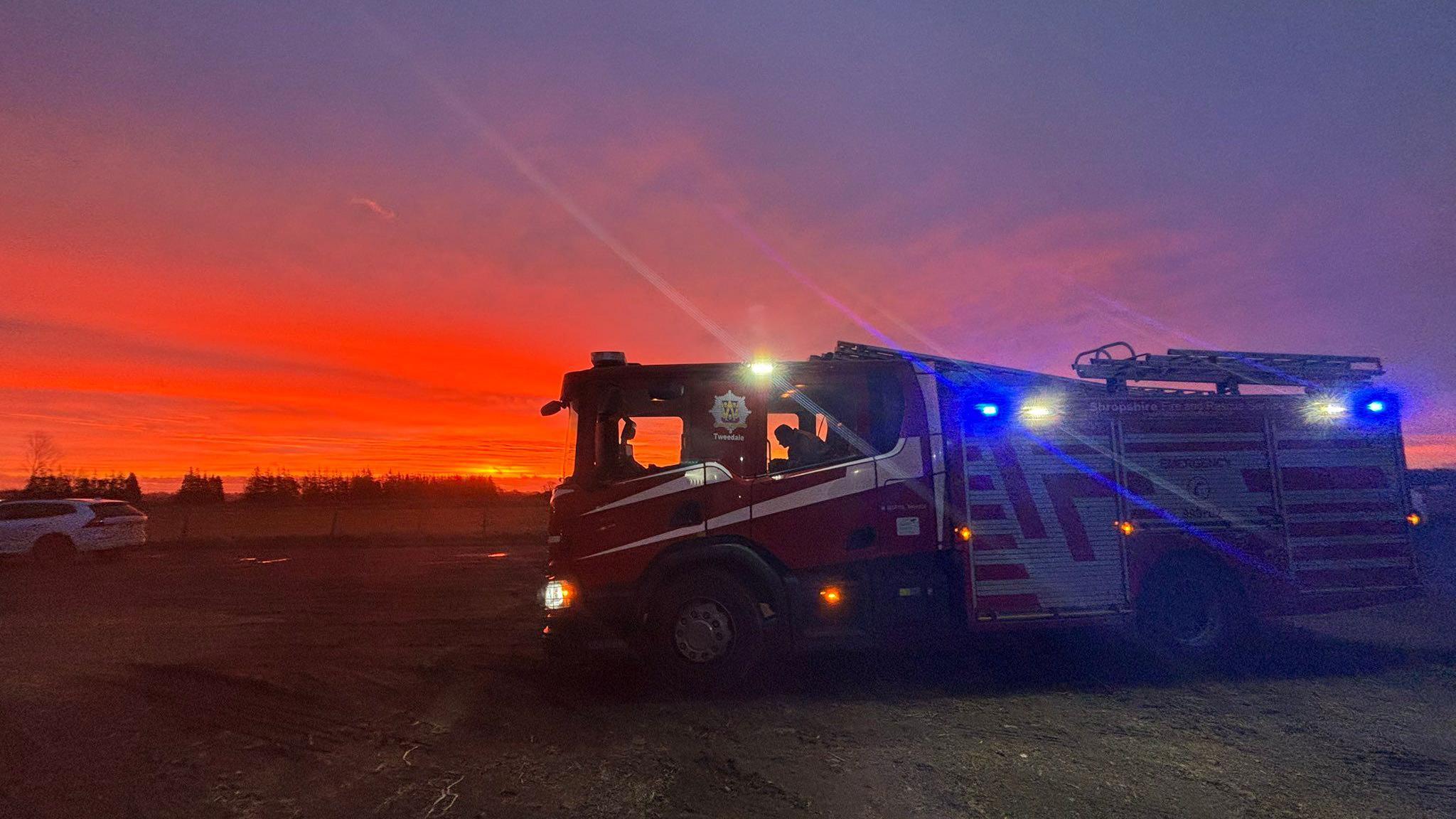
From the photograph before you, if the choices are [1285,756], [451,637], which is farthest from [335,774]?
[1285,756]

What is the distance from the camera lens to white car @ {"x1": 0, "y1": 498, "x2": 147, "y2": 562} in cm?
1602

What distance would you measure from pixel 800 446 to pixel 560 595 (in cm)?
243

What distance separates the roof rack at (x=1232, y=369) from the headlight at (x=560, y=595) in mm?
5477

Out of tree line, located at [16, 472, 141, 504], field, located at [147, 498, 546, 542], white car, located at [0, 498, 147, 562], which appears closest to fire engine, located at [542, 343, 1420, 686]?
white car, located at [0, 498, 147, 562]

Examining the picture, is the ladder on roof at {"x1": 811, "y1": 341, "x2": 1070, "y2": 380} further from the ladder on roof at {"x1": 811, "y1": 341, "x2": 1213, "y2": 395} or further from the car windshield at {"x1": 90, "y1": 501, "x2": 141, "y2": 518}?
the car windshield at {"x1": 90, "y1": 501, "x2": 141, "y2": 518}

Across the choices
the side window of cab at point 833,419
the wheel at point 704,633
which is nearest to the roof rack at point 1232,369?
the side window of cab at point 833,419

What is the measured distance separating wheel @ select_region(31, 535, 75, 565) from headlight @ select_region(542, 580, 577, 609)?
17485mm

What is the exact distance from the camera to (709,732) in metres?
4.83

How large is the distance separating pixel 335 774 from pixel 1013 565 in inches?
213

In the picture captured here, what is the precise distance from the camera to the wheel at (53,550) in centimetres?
1614

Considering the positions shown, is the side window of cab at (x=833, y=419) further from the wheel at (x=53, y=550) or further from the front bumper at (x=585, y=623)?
the wheel at (x=53, y=550)

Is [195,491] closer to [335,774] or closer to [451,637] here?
[451,637]

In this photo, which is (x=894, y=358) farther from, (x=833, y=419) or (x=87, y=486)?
(x=87, y=486)

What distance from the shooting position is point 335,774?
4.09 metres
